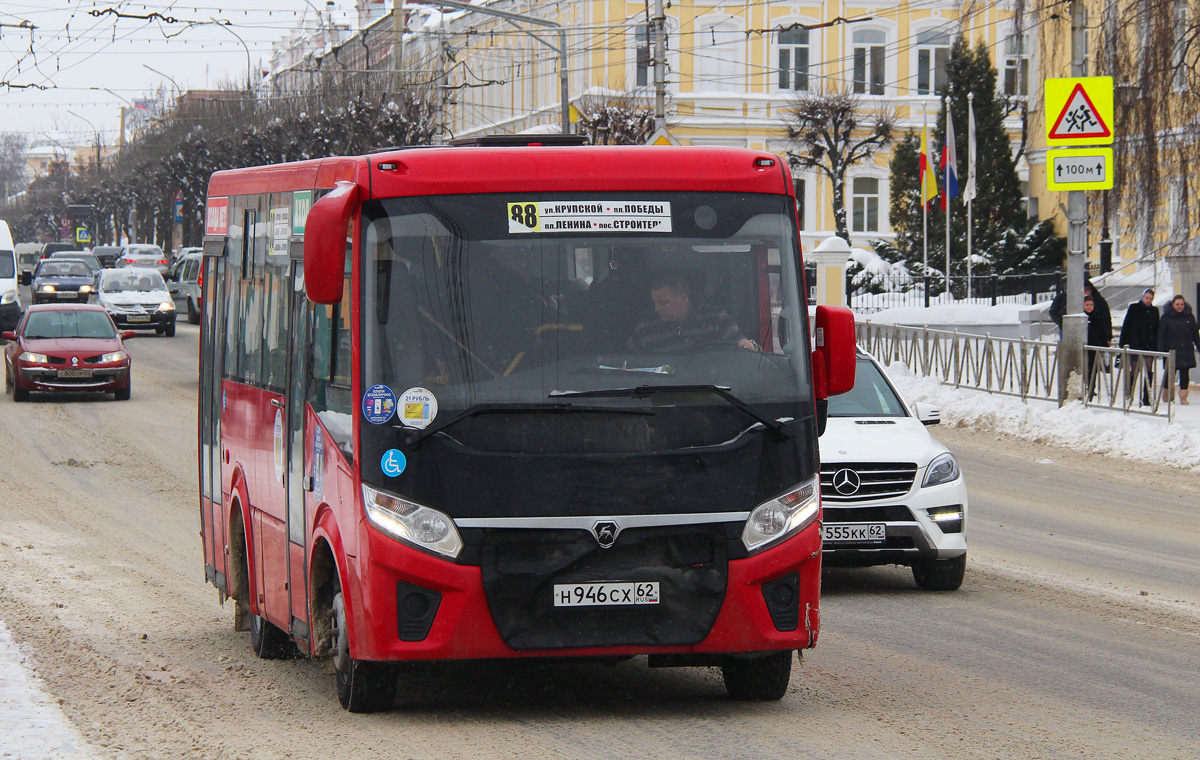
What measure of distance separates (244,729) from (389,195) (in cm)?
220

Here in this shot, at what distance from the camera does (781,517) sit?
6777mm

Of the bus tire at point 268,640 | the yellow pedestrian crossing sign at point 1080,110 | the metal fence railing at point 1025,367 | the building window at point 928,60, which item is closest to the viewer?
the bus tire at point 268,640

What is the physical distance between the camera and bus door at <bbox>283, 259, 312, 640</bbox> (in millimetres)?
7441

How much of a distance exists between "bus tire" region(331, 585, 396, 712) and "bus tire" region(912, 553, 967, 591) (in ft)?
15.6

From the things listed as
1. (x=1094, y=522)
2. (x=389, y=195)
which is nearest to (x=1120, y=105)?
(x=1094, y=522)

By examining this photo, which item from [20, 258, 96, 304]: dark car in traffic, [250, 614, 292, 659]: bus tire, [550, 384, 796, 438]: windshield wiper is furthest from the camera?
[20, 258, 96, 304]: dark car in traffic

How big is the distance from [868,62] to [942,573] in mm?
50434

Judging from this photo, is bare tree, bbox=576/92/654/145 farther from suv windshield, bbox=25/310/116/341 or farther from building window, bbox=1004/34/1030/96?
suv windshield, bbox=25/310/116/341

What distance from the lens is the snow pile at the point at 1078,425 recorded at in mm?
19188

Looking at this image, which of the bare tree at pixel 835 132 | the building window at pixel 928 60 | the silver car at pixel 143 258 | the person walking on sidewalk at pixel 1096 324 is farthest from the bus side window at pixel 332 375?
the silver car at pixel 143 258

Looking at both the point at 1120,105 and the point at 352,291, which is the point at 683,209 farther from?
the point at 1120,105

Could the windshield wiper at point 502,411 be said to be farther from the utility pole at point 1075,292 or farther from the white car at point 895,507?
the utility pole at point 1075,292

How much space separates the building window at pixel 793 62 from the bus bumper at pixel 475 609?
53.3m

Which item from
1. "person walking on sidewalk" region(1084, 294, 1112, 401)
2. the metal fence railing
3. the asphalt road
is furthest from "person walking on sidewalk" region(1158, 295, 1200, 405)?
the asphalt road
